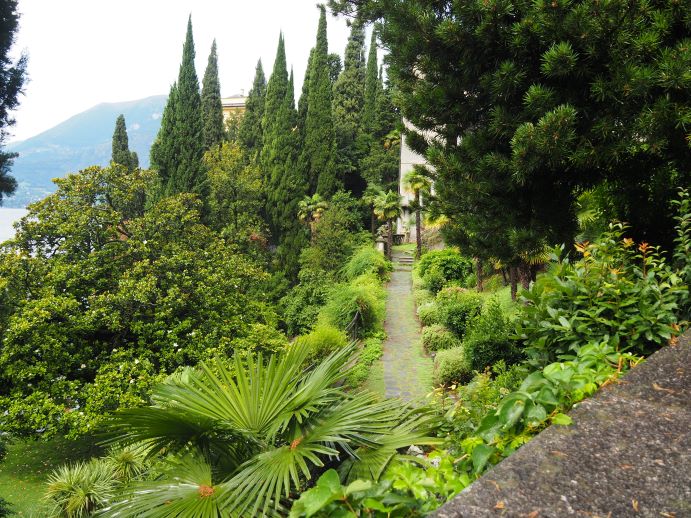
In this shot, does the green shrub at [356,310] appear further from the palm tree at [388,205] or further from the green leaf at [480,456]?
the green leaf at [480,456]

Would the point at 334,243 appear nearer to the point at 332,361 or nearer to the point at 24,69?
the point at 24,69

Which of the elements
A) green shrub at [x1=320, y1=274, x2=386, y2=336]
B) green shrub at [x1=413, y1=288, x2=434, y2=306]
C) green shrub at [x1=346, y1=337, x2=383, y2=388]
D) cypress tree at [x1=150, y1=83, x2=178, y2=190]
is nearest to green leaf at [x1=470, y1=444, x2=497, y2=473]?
green shrub at [x1=346, y1=337, x2=383, y2=388]

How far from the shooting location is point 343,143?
109 feet

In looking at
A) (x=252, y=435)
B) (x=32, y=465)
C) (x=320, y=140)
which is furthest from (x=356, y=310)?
(x=320, y=140)

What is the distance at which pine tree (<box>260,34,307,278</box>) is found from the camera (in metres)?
27.1

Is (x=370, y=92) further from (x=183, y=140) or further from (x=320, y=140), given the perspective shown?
(x=183, y=140)

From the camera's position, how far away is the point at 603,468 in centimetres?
160

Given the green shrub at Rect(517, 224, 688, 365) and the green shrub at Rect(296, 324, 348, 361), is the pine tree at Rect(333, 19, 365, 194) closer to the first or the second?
the green shrub at Rect(296, 324, 348, 361)

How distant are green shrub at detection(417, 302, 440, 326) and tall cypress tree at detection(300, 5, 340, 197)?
13104 mm

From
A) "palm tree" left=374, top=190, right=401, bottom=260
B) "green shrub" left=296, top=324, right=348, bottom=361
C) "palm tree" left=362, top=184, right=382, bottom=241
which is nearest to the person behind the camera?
"green shrub" left=296, top=324, right=348, bottom=361

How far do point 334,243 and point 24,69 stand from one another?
17187 mm

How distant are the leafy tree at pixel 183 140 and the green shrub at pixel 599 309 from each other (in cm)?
2293

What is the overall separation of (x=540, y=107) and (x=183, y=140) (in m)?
22.5

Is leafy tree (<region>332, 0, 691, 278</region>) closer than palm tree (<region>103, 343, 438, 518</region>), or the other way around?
palm tree (<region>103, 343, 438, 518</region>)
